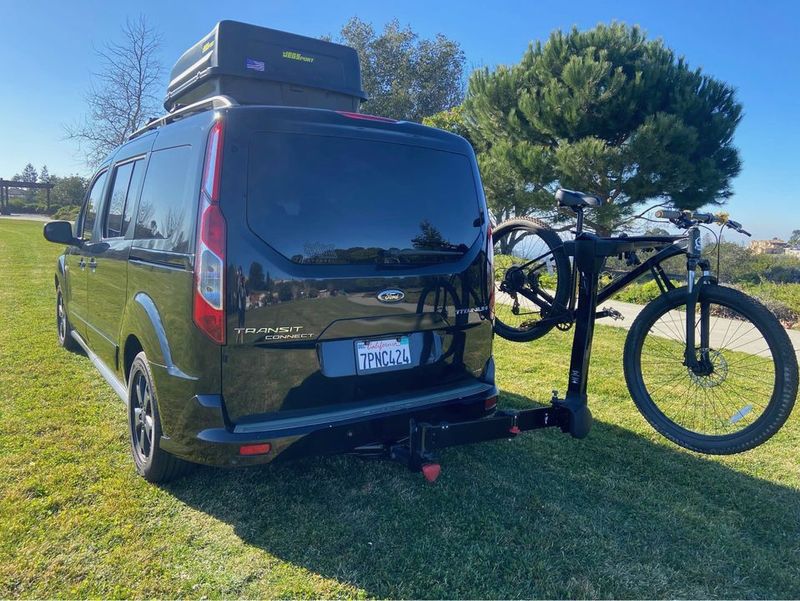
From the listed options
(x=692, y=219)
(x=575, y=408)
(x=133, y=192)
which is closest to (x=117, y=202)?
(x=133, y=192)

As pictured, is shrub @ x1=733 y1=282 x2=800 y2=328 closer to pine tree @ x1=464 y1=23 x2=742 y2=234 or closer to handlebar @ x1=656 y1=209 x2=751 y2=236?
pine tree @ x1=464 y1=23 x2=742 y2=234

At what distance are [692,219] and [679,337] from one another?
2.55 ft

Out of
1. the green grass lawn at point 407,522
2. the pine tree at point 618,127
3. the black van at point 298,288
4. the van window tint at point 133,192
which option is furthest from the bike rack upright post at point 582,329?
the pine tree at point 618,127

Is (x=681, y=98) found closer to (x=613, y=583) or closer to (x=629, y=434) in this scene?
(x=629, y=434)

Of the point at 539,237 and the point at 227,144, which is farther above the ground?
the point at 227,144

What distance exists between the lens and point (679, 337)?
3580 millimetres

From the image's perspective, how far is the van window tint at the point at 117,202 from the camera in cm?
386

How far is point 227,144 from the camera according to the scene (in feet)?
8.39

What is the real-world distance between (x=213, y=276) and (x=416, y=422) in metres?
1.24

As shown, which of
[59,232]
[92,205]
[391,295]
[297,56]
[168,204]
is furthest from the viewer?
[297,56]

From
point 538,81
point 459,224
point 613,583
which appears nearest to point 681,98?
point 538,81

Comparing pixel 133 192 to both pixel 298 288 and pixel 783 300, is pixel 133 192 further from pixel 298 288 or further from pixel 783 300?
pixel 783 300

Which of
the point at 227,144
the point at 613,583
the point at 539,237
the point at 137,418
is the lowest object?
the point at 613,583

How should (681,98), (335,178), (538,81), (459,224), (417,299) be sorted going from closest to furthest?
1. (335,178)
2. (417,299)
3. (459,224)
4. (681,98)
5. (538,81)
